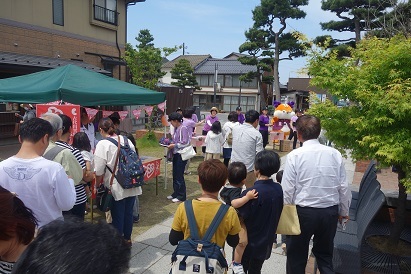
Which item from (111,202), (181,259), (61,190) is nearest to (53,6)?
(111,202)

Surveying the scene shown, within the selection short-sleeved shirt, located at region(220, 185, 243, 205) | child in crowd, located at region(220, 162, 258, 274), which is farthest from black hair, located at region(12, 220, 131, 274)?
short-sleeved shirt, located at region(220, 185, 243, 205)

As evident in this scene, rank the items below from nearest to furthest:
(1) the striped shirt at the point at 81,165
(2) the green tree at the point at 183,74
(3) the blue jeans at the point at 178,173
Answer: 1. (1) the striped shirt at the point at 81,165
2. (3) the blue jeans at the point at 178,173
3. (2) the green tree at the point at 183,74

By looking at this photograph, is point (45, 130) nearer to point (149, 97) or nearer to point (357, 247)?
point (357, 247)

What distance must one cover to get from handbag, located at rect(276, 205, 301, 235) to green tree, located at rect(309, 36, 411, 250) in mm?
1090

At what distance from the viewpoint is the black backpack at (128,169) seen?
3584 mm

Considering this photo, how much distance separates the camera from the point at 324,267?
2.91 m

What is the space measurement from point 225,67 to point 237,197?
131 feet

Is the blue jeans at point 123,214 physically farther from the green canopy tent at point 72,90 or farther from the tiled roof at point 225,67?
the tiled roof at point 225,67

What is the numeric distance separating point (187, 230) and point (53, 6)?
47.3ft

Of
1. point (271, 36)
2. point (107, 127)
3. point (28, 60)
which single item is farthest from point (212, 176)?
point (271, 36)

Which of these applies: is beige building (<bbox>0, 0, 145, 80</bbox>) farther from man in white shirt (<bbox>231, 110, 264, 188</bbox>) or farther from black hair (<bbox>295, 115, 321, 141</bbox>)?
black hair (<bbox>295, 115, 321, 141</bbox>)

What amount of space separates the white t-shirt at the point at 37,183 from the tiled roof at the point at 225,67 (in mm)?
37887

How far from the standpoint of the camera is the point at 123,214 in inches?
146

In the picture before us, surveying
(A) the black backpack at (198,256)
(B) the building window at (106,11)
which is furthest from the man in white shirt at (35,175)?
(B) the building window at (106,11)
